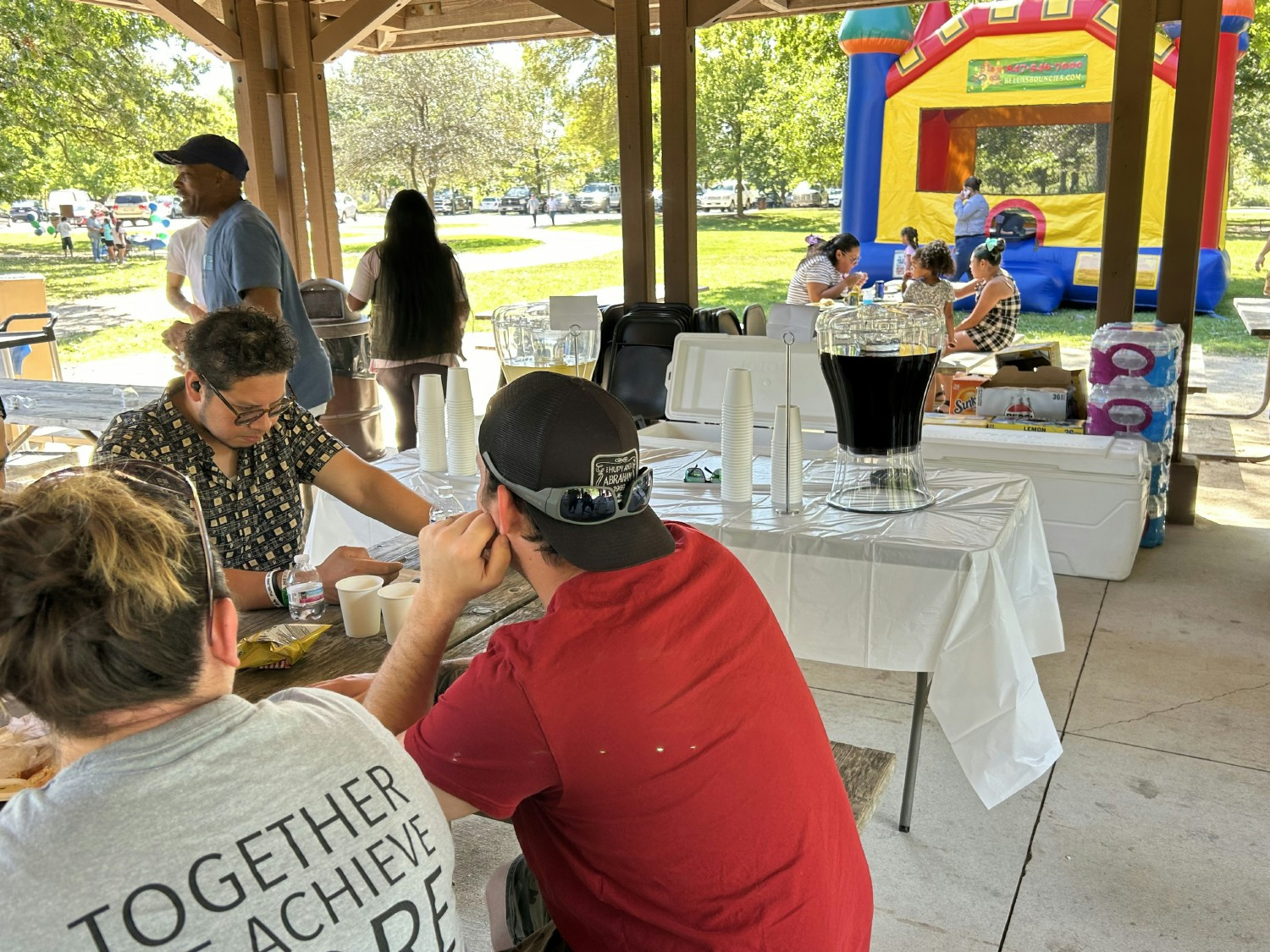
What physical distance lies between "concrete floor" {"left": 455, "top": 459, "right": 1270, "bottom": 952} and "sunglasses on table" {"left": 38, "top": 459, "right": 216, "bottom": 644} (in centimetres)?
158

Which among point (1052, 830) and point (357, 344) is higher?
point (357, 344)

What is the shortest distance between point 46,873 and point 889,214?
43.3 feet

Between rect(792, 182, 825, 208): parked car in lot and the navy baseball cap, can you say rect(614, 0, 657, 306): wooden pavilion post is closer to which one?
the navy baseball cap

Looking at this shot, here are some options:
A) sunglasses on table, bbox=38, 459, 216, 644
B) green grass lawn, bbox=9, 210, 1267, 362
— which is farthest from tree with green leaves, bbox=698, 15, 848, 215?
sunglasses on table, bbox=38, 459, 216, 644

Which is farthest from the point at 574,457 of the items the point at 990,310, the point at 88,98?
the point at 88,98

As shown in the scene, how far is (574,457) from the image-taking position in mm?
1301

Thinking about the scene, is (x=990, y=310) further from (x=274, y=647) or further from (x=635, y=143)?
(x=274, y=647)

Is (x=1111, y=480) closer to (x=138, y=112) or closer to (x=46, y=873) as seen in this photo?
(x=46, y=873)

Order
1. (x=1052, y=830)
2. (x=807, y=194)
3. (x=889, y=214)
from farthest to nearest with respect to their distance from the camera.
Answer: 1. (x=807, y=194)
2. (x=889, y=214)
3. (x=1052, y=830)

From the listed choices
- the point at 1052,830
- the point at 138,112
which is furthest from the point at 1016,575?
the point at 138,112

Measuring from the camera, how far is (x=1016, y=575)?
266 cm

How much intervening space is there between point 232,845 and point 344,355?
511cm

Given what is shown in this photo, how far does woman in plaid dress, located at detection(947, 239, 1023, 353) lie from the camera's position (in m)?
6.75

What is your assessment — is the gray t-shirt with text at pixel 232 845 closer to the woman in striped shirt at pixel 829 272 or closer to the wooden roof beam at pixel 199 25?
the wooden roof beam at pixel 199 25
